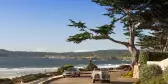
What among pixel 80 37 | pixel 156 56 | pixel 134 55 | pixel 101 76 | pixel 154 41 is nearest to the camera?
pixel 101 76

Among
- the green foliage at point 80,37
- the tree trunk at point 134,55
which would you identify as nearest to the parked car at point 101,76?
→ the tree trunk at point 134,55

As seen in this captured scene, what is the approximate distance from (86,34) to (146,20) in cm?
1324

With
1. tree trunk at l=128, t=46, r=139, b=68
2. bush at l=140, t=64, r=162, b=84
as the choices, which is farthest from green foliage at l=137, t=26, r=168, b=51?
bush at l=140, t=64, r=162, b=84

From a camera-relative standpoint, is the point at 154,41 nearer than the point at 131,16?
No

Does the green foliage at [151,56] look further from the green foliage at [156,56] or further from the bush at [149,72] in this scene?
the bush at [149,72]

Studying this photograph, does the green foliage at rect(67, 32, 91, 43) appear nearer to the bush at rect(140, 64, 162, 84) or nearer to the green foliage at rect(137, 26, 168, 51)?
the green foliage at rect(137, 26, 168, 51)

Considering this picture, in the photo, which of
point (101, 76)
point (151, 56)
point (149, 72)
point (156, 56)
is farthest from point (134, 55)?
point (149, 72)

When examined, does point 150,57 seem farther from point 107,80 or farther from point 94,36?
point 94,36

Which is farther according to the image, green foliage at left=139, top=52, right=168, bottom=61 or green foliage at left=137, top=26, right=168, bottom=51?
green foliage at left=137, top=26, right=168, bottom=51

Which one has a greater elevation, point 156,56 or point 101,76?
point 156,56

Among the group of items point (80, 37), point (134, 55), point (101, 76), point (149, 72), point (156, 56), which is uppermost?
point (80, 37)

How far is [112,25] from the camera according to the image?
54.5 meters

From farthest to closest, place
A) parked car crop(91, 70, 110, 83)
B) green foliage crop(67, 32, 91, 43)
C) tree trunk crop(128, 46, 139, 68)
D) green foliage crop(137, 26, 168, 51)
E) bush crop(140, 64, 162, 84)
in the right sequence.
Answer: green foliage crop(137, 26, 168, 51), green foliage crop(67, 32, 91, 43), tree trunk crop(128, 46, 139, 68), parked car crop(91, 70, 110, 83), bush crop(140, 64, 162, 84)

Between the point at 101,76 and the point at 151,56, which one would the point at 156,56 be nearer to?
the point at 151,56
